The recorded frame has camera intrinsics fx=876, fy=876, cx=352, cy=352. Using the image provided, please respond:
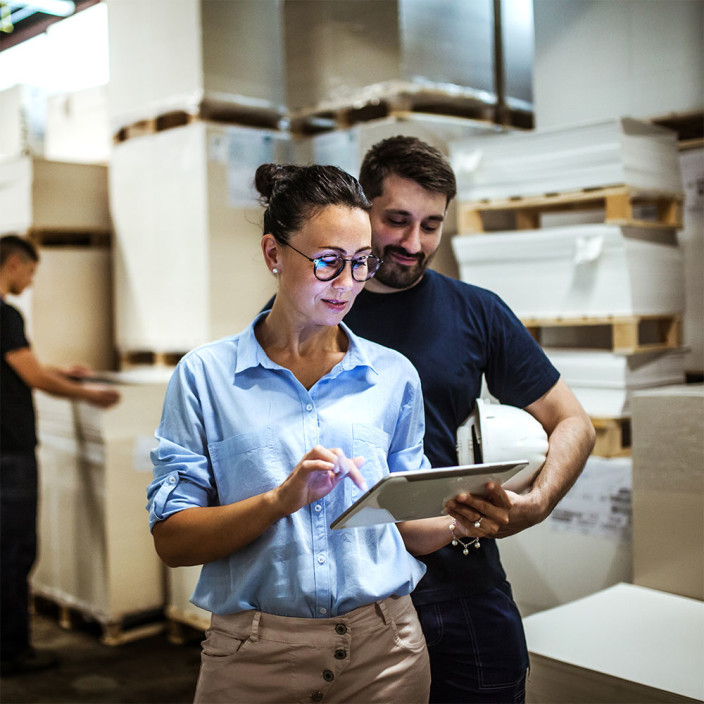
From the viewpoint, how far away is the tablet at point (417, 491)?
4.69 ft

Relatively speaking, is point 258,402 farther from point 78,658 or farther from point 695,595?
point 78,658

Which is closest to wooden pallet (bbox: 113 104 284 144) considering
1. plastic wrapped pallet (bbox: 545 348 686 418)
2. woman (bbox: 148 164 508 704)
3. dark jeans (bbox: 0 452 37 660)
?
dark jeans (bbox: 0 452 37 660)

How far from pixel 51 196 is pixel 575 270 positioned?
3.04 meters

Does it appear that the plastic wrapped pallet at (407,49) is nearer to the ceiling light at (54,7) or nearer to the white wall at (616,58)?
the white wall at (616,58)

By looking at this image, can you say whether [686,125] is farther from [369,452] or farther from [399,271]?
[369,452]

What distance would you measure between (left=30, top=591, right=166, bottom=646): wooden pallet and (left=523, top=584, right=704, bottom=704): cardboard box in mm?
2474

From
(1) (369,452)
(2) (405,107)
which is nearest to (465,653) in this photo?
(1) (369,452)

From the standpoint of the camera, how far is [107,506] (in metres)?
4.23

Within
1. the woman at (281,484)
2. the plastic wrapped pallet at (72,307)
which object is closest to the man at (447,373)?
the woman at (281,484)

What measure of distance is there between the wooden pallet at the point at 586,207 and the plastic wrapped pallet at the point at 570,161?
0.07 ft

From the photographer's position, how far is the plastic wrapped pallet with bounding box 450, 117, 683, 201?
2.95 meters

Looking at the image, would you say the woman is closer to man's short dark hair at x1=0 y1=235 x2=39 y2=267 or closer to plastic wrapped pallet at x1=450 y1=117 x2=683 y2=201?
plastic wrapped pallet at x1=450 y1=117 x2=683 y2=201

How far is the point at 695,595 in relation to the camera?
2533 mm

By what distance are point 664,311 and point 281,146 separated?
2067 mm
